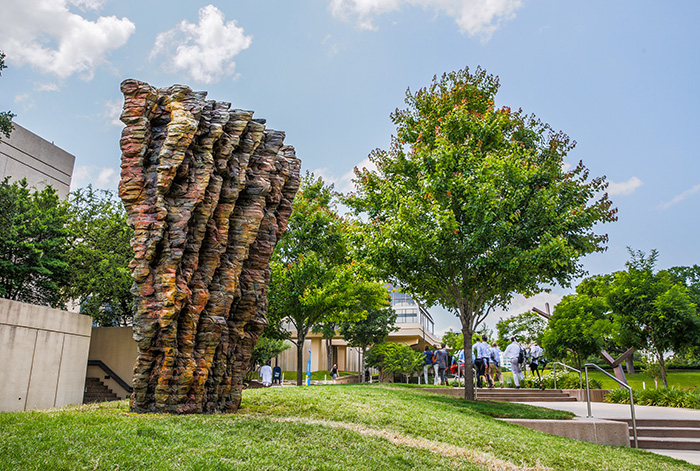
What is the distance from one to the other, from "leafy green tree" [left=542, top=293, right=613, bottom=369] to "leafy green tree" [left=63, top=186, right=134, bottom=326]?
75.3 ft

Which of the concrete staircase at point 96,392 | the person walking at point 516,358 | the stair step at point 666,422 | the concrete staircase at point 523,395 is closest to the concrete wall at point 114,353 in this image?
the concrete staircase at point 96,392

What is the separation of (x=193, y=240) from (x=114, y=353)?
15.1m

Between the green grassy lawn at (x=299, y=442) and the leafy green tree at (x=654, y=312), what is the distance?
1565 cm

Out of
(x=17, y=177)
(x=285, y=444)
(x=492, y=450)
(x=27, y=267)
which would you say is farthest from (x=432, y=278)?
(x=17, y=177)

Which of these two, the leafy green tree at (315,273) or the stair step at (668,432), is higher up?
the leafy green tree at (315,273)

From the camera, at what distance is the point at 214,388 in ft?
30.8

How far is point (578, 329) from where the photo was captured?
87.4 ft

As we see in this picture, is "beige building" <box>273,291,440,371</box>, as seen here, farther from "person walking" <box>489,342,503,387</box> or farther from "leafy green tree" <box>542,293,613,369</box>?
"person walking" <box>489,342,503,387</box>

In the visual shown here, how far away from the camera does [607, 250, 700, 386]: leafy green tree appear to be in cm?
2250

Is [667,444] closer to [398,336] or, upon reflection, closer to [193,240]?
[193,240]

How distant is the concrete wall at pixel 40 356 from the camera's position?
15.0 meters

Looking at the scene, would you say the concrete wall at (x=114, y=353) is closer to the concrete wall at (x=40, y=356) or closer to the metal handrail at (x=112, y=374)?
the metal handrail at (x=112, y=374)

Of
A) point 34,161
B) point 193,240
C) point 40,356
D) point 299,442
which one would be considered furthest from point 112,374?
point 299,442

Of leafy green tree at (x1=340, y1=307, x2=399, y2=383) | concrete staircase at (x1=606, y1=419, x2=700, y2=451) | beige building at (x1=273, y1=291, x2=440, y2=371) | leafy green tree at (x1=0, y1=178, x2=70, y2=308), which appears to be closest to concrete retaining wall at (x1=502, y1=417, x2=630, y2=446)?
concrete staircase at (x1=606, y1=419, x2=700, y2=451)
